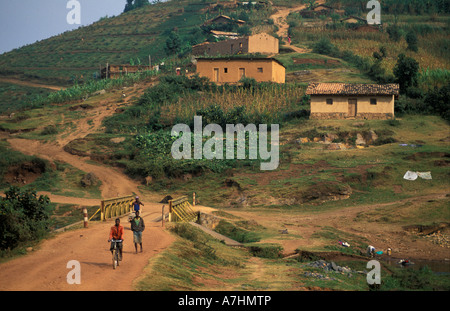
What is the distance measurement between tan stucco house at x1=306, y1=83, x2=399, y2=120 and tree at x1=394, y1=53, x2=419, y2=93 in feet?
22.9

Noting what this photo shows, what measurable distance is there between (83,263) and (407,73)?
151 ft

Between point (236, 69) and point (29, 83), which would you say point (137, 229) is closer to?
point (236, 69)

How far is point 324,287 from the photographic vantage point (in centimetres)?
1862

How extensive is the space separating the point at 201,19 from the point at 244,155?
87.4 meters

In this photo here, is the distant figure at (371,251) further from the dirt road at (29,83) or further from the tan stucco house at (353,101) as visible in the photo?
the dirt road at (29,83)

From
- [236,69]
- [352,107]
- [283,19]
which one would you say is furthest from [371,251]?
[283,19]

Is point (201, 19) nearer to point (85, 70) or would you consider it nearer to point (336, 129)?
point (85, 70)

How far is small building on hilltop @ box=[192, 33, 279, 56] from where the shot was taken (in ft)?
254

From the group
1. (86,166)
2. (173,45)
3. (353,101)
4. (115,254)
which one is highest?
(173,45)

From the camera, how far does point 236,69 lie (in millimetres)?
62625

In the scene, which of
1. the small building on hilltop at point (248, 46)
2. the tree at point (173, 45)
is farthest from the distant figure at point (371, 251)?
the tree at point (173, 45)

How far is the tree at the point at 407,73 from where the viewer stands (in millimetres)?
57000

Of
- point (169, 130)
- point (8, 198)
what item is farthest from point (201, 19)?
point (8, 198)

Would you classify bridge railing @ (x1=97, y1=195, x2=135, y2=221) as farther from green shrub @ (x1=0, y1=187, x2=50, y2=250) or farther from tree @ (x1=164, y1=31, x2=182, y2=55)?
tree @ (x1=164, y1=31, x2=182, y2=55)
